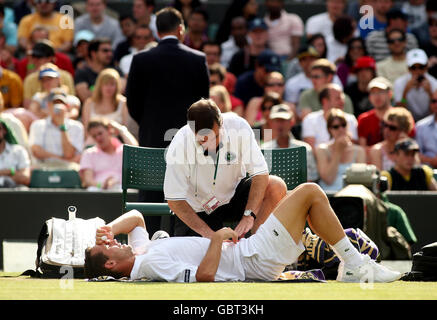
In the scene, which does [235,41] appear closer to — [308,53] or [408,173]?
[308,53]

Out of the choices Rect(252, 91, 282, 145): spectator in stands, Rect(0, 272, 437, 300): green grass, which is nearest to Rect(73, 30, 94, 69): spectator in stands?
Rect(252, 91, 282, 145): spectator in stands

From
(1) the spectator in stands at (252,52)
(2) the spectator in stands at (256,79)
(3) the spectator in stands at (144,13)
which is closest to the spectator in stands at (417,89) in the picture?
(2) the spectator in stands at (256,79)

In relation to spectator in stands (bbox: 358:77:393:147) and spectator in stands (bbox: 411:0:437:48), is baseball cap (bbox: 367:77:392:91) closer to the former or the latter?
spectator in stands (bbox: 358:77:393:147)

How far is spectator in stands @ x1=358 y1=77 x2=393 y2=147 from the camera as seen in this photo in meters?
11.2

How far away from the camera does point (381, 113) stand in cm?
1137

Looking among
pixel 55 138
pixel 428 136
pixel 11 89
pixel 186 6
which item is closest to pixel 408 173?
pixel 428 136

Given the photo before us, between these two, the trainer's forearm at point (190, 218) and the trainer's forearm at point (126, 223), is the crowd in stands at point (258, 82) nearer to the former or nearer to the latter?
the trainer's forearm at point (126, 223)

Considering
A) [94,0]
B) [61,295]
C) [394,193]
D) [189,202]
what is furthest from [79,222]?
[94,0]

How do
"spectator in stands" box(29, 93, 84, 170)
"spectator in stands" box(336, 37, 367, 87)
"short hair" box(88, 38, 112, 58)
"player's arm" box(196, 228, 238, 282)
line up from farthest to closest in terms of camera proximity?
"spectator in stands" box(336, 37, 367, 87) → "short hair" box(88, 38, 112, 58) → "spectator in stands" box(29, 93, 84, 170) → "player's arm" box(196, 228, 238, 282)

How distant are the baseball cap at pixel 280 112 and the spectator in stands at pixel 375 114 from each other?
1.13 m

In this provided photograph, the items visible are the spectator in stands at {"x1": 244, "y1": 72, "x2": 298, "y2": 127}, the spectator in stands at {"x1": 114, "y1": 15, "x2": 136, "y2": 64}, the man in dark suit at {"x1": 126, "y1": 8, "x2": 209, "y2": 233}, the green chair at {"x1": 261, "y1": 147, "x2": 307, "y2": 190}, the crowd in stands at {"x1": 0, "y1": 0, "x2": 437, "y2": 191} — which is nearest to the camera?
the green chair at {"x1": 261, "y1": 147, "x2": 307, "y2": 190}

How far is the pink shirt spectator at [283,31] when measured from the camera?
13.5m

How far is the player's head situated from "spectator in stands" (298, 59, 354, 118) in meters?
5.83

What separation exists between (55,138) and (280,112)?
8.03 ft
